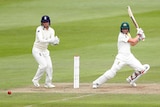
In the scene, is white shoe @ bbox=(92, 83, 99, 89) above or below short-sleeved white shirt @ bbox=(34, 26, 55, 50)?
below

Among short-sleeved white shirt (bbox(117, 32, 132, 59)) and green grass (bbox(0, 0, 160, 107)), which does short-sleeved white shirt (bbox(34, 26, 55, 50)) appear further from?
short-sleeved white shirt (bbox(117, 32, 132, 59))

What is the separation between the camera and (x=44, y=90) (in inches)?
814

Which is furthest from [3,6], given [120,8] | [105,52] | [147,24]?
[105,52]

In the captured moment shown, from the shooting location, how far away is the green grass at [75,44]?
61.5ft

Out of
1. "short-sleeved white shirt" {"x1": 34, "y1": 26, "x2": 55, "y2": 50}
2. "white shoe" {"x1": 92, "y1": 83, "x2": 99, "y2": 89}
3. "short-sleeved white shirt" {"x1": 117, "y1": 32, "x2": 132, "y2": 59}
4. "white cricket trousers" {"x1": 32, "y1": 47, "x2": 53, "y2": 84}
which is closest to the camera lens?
"short-sleeved white shirt" {"x1": 117, "y1": 32, "x2": 132, "y2": 59}

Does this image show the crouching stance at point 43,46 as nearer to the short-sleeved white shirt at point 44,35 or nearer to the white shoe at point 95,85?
the short-sleeved white shirt at point 44,35

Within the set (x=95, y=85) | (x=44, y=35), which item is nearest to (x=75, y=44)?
(x=44, y=35)

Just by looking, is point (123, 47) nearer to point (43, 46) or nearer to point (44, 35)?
point (44, 35)

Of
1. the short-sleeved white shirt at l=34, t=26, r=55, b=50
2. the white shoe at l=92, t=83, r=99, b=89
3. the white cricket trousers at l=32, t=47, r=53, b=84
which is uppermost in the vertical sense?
the short-sleeved white shirt at l=34, t=26, r=55, b=50

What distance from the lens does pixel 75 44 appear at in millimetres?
32781

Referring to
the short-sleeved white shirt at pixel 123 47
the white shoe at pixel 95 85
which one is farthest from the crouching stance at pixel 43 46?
the short-sleeved white shirt at pixel 123 47

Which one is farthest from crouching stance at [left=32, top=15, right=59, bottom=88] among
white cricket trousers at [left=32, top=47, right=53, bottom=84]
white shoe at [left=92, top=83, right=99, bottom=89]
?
white shoe at [left=92, top=83, right=99, bottom=89]

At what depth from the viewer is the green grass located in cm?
1875

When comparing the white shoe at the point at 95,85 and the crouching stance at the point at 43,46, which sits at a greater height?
the crouching stance at the point at 43,46
